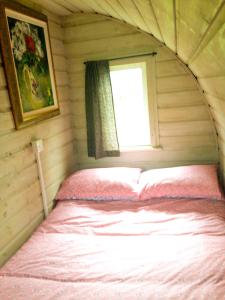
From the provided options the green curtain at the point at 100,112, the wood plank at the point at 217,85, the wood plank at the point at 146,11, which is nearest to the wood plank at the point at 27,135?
the green curtain at the point at 100,112

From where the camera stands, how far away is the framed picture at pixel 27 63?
183 cm

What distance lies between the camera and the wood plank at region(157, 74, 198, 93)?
2.53 m

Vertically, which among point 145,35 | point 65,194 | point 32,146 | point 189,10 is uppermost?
point 145,35

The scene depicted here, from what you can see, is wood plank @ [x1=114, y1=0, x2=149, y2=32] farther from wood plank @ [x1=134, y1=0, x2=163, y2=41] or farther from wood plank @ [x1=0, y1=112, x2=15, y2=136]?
wood plank @ [x1=0, y1=112, x2=15, y2=136]

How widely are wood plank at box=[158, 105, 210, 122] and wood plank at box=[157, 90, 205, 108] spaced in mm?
38

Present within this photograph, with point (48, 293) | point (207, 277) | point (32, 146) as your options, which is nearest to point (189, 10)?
point (207, 277)

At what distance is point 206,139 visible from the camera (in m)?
2.64

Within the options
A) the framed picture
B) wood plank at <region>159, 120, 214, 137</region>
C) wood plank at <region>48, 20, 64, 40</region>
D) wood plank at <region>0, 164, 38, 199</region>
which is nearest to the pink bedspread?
wood plank at <region>0, 164, 38, 199</region>

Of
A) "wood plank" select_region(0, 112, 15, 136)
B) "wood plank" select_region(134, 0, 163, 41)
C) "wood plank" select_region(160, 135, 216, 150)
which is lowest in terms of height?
"wood plank" select_region(160, 135, 216, 150)

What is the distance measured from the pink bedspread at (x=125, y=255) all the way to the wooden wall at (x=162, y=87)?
0.64 meters

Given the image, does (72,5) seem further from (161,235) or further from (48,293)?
(48,293)

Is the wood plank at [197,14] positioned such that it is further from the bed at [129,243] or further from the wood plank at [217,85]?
the bed at [129,243]

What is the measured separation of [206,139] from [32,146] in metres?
1.61

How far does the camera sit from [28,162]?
6.89ft
